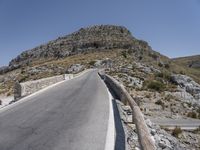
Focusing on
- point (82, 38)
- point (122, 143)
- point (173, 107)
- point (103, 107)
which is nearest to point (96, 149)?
point (122, 143)

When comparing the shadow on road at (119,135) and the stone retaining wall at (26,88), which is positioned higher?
the stone retaining wall at (26,88)

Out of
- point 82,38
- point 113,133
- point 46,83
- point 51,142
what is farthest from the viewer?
point 82,38

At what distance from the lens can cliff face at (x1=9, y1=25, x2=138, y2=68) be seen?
422ft

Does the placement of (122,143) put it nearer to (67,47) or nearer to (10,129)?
(10,129)

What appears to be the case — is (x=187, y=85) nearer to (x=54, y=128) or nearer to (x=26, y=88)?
(x=26, y=88)

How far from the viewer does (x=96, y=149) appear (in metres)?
7.60

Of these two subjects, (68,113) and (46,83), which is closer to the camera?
(68,113)

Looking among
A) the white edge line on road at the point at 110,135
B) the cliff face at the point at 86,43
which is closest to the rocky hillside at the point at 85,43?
the cliff face at the point at 86,43

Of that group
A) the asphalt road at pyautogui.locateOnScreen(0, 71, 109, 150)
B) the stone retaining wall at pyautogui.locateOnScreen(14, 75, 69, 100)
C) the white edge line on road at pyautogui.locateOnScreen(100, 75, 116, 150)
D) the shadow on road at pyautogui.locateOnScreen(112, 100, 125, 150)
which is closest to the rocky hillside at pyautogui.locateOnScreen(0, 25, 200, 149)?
the shadow on road at pyautogui.locateOnScreen(112, 100, 125, 150)

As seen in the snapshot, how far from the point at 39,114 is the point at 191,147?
23.7 feet

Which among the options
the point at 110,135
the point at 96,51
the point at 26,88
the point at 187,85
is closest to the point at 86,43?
the point at 96,51

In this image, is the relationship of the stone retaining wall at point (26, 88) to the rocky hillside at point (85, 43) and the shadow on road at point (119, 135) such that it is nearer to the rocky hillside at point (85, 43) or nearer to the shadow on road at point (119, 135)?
the shadow on road at point (119, 135)

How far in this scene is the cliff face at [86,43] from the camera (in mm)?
128625

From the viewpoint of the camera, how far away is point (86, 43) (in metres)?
136
